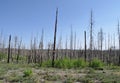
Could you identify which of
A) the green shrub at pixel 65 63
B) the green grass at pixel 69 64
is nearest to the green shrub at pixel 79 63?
the green grass at pixel 69 64

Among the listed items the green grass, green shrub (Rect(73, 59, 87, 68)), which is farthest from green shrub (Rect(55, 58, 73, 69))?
green shrub (Rect(73, 59, 87, 68))

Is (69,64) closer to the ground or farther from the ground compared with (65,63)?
closer to the ground

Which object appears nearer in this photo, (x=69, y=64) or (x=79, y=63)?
(x=69, y=64)

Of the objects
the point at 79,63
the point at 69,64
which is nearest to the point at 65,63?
the point at 69,64

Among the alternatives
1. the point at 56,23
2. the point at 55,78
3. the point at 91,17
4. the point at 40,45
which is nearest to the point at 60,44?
the point at 40,45

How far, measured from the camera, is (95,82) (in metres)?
11.7

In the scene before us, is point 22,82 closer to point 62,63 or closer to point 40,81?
point 40,81

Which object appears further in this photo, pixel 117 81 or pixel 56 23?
pixel 56 23

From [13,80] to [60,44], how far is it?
69.7 m

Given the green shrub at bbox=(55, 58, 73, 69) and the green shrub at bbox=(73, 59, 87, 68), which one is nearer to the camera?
the green shrub at bbox=(55, 58, 73, 69)

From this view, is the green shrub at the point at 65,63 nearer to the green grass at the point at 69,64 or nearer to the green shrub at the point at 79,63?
the green grass at the point at 69,64

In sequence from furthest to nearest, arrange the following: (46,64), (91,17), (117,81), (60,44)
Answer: (60,44) → (91,17) → (46,64) → (117,81)

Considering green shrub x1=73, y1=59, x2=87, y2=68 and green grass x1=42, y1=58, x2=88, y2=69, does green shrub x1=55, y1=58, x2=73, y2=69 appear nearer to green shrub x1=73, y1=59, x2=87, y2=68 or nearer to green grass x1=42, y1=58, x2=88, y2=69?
green grass x1=42, y1=58, x2=88, y2=69

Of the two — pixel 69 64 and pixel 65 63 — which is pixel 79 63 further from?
pixel 65 63
